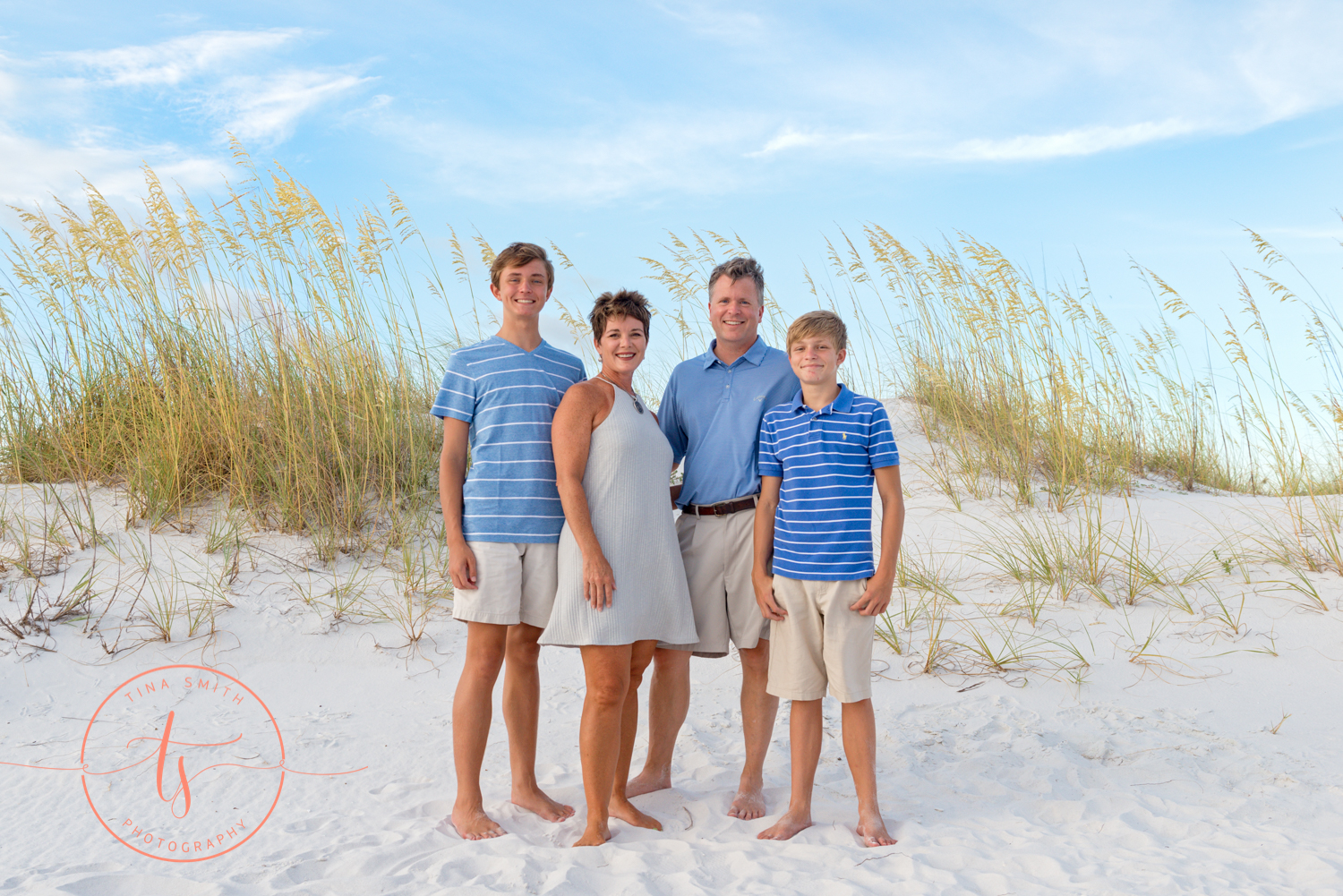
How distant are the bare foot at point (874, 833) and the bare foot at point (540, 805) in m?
1.10

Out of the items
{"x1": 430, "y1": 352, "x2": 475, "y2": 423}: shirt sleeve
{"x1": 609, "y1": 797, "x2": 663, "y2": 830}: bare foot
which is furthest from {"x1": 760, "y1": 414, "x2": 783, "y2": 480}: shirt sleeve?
{"x1": 609, "y1": 797, "x2": 663, "y2": 830}: bare foot

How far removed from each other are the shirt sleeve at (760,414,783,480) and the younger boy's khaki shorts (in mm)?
382

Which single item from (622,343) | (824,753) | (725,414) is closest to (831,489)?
(725,414)

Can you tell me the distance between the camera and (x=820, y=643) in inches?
118

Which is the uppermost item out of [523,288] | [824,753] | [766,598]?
[523,288]

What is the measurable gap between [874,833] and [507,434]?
1927mm

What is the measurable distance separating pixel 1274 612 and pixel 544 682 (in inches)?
171

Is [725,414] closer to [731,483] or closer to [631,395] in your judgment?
[731,483]

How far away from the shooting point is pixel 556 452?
2906 millimetres

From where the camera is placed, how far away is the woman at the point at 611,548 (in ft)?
9.37

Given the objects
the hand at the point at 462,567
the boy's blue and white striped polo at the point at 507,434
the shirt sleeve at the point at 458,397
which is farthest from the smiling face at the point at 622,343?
the hand at the point at 462,567

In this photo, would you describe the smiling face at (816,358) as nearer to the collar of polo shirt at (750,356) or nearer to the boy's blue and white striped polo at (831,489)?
the boy's blue and white striped polo at (831,489)

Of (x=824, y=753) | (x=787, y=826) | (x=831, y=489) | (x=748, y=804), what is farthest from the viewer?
(x=824, y=753)

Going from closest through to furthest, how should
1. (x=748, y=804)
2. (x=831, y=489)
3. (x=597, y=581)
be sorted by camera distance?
(x=597, y=581)
(x=831, y=489)
(x=748, y=804)
